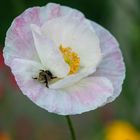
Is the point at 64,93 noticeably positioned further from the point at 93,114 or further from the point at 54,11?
the point at 93,114

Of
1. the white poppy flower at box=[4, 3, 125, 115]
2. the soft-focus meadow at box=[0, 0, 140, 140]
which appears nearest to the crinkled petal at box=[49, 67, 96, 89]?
the white poppy flower at box=[4, 3, 125, 115]

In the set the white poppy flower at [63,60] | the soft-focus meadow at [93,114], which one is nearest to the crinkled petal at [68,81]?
the white poppy flower at [63,60]

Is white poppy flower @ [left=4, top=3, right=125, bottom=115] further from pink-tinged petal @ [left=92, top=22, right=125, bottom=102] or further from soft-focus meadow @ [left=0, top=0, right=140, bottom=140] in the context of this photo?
soft-focus meadow @ [left=0, top=0, right=140, bottom=140]

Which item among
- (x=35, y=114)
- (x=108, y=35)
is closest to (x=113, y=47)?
(x=108, y=35)

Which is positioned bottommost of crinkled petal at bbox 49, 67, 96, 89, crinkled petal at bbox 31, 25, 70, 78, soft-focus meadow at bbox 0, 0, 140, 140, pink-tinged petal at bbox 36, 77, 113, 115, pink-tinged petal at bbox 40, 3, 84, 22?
soft-focus meadow at bbox 0, 0, 140, 140

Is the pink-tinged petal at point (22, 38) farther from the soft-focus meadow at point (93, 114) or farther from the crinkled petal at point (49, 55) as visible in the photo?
the soft-focus meadow at point (93, 114)

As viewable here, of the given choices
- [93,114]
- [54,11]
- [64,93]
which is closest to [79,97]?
[64,93]
